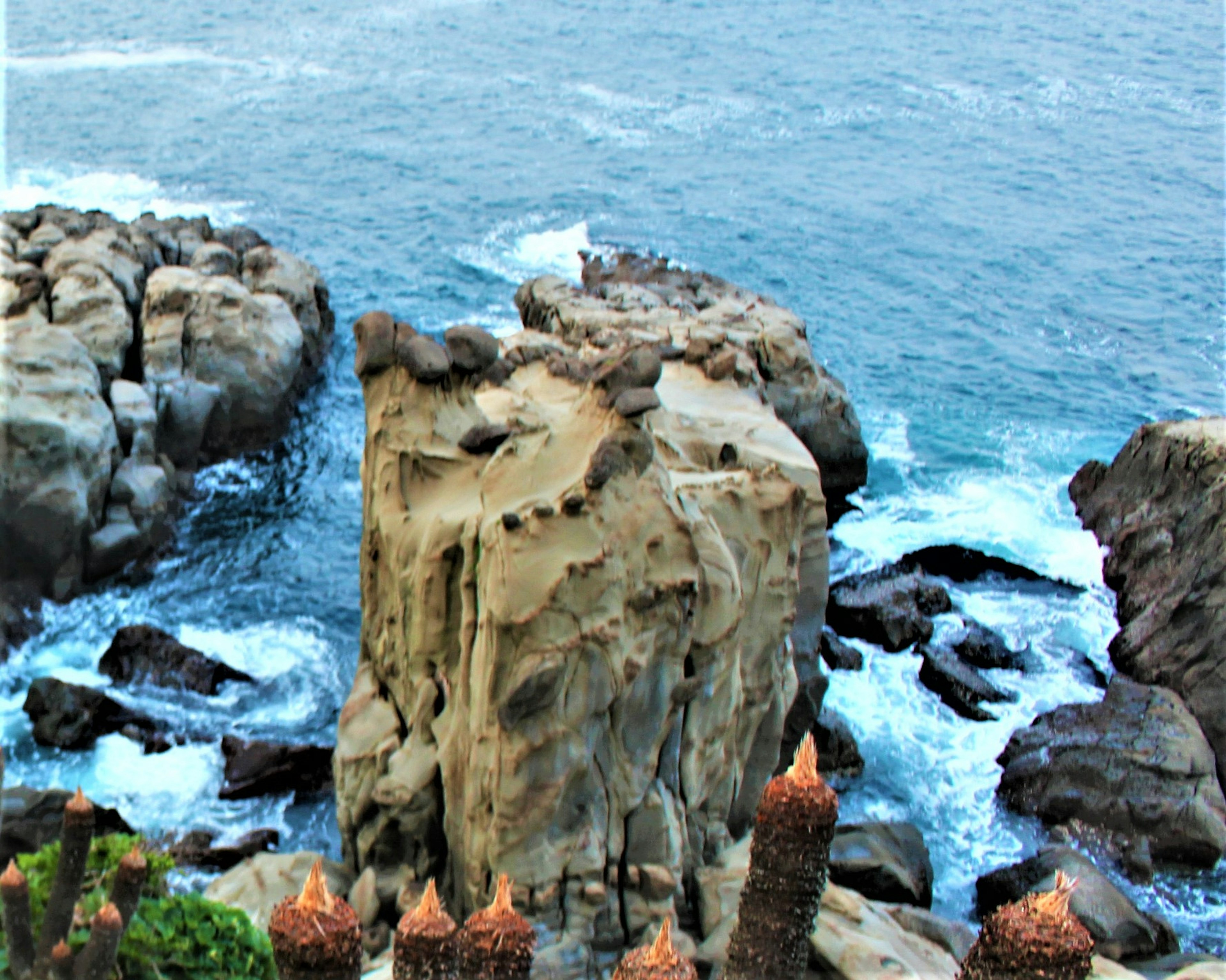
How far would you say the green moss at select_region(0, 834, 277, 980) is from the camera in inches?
415

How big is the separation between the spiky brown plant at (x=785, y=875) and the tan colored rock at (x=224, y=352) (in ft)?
78.2

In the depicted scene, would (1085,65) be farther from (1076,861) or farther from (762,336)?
(1076,861)

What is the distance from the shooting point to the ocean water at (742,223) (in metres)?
23.1

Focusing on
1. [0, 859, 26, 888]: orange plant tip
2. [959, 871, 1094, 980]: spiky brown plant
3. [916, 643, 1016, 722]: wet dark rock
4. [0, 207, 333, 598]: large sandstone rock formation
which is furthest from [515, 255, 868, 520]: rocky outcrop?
[959, 871, 1094, 980]: spiky brown plant

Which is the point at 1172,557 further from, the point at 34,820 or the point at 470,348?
the point at 34,820

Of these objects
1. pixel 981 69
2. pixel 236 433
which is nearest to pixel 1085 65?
pixel 981 69

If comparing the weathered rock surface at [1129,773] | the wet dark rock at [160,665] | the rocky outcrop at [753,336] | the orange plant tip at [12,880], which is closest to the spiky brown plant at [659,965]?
the orange plant tip at [12,880]

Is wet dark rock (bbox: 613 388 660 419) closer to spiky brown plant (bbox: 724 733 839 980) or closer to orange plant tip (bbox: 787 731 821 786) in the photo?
spiky brown plant (bbox: 724 733 839 980)

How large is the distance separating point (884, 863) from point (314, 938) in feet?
41.6

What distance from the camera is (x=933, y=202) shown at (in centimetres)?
4709

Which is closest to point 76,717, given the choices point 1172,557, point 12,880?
point 12,880

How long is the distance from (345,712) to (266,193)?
34.0 m

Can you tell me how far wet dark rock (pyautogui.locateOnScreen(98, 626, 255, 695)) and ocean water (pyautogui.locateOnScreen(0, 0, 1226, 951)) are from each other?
23.5 inches

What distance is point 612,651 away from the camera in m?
14.3
